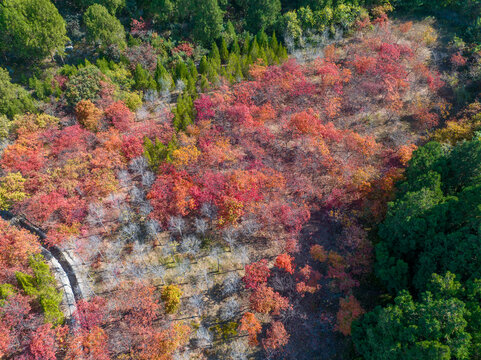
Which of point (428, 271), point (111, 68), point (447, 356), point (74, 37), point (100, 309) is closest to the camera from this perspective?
point (447, 356)

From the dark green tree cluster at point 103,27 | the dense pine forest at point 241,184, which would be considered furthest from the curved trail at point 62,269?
the dark green tree cluster at point 103,27

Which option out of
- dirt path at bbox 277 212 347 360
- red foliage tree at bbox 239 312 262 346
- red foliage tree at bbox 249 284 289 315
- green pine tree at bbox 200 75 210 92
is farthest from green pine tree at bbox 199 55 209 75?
red foliage tree at bbox 239 312 262 346

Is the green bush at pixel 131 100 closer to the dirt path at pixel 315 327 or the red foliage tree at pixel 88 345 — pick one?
the red foliage tree at pixel 88 345

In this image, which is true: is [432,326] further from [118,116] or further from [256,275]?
[118,116]

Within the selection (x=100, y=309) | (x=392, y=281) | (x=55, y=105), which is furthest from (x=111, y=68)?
(x=392, y=281)

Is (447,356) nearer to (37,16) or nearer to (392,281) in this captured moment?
(392,281)

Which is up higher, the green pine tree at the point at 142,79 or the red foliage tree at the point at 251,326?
the green pine tree at the point at 142,79

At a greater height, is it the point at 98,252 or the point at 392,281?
the point at 392,281
